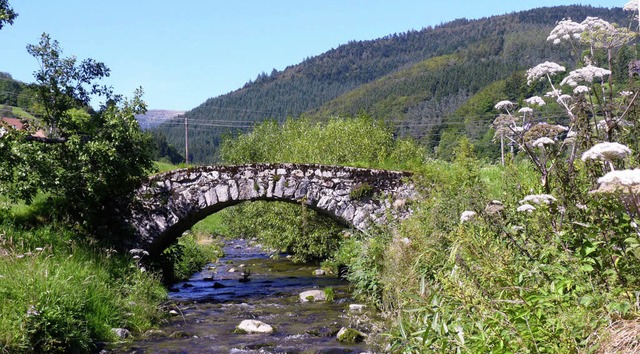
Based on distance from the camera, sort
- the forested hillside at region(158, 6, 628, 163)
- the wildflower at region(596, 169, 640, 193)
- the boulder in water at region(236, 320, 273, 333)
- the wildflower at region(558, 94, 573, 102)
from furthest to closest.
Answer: the forested hillside at region(158, 6, 628, 163) < the boulder in water at region(236, 320, 273, 333) < the wildflower at region(558, 94, 573, 102) < the wildflower at region(596, 169, 640, 193)

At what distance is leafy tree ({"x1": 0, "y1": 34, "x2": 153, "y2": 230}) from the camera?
10766 mm

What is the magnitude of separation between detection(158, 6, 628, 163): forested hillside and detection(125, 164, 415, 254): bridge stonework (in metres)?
41.4

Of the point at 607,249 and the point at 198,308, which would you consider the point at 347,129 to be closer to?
the point at 198,308

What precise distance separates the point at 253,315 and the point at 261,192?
280 cm

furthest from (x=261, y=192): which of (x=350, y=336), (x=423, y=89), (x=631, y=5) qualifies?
(x=423, y=89)

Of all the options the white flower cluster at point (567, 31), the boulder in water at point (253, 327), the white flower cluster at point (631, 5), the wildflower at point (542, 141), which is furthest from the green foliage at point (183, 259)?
the white flower cluster at point (631, 5)

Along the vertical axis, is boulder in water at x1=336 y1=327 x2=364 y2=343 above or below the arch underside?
below

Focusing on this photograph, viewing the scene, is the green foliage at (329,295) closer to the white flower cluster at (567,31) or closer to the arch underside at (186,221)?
the arch underside at (186,221)

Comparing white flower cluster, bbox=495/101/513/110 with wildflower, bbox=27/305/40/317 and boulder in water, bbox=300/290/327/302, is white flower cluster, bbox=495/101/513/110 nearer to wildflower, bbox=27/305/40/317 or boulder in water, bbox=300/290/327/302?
wildflower, bbox=27/305/40/317

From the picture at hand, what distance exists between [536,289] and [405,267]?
492 cm

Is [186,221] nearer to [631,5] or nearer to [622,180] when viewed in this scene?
[631,5]

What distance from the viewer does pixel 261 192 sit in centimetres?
1352

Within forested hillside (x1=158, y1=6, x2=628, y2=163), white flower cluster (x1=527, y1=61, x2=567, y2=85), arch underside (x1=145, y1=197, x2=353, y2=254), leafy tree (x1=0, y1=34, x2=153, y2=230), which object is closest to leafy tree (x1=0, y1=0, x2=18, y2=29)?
leafy tree (x1=0, y1=34, x2=153, y2=230)

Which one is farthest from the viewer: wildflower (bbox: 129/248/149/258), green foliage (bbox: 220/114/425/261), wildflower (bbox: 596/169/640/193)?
green foliage (bbox: 220/114/425/261)
